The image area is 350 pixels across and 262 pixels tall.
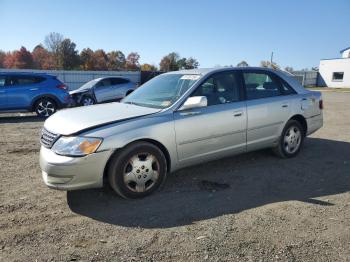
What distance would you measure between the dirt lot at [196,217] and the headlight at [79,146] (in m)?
0.71

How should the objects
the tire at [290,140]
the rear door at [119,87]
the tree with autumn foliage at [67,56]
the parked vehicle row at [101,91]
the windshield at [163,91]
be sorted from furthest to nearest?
the tree with autumn foliage at [67,56] → the rear door at [119,87] → the parked vehicle row at [101,91] → the tire at [290,140] → the windshield at [163,91]

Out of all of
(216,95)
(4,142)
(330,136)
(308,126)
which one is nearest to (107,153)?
(216,95)

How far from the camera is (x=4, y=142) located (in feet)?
25.1

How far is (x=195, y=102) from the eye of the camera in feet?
14.9

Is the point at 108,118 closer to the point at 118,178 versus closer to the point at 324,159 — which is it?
the point at 118,178

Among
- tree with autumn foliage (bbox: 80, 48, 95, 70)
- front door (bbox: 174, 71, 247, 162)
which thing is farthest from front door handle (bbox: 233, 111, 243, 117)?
tree with autumn foliage (bbox: 80, 48, 95, 70)

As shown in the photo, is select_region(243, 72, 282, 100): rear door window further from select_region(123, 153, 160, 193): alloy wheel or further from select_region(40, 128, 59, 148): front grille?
select_region(40, 128, 59, 148): front grille

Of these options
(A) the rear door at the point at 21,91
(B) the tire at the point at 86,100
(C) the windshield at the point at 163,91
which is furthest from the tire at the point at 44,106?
(C) the windshield at the point at 163,91

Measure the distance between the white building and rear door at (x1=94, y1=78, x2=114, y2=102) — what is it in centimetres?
3675

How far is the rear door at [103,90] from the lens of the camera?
1648cm

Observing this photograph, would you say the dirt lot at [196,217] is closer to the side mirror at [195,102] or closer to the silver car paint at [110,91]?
the side mirror at [195,102]

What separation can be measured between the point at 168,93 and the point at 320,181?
2587 mm

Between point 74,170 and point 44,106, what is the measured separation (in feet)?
30.3

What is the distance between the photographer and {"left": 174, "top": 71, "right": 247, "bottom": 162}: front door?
464cm
